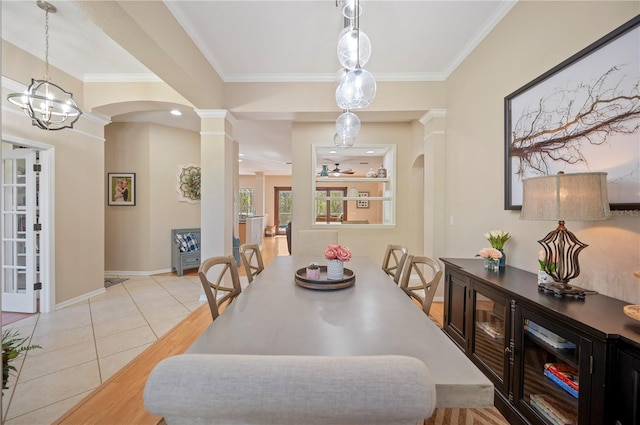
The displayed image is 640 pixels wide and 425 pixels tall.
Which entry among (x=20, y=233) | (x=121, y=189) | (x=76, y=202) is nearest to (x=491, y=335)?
(x=76, y=202)

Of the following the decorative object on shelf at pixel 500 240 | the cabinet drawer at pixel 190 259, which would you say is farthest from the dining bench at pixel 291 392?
the cabinet drawer at pixel 190 259

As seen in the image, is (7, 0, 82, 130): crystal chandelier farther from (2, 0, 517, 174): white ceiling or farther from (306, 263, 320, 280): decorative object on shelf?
(306, 263, 320, 280): decorative object on shelf

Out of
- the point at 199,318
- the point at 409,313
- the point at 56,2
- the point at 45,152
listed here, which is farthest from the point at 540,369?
the point at 45,152

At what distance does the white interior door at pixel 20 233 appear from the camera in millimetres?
3213

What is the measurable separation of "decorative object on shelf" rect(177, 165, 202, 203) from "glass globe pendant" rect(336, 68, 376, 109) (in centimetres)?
451

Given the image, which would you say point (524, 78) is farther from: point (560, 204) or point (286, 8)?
point (286, 8)

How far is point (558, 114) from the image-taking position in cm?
175

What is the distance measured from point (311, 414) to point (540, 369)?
61.2 inches

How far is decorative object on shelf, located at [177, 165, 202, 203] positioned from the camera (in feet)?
17.6

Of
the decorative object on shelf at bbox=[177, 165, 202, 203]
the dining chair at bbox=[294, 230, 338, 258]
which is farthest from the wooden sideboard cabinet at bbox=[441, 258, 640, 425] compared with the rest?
the decorative object on shelf at bbox=[177, 165, 202, 203]

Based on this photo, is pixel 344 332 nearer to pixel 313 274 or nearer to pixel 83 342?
pixel 313 274

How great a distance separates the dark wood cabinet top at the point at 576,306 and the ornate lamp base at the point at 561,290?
0.08ft

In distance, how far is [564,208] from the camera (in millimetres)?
1341

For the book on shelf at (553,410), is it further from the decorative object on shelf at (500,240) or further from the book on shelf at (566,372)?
the decorative object on shelf at (500,240)
